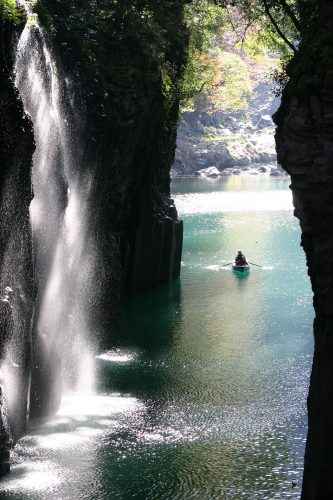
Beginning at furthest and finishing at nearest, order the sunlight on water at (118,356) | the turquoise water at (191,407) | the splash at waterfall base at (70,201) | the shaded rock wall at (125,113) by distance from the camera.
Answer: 1. the shaded rock wall at (125,113)
2. the sunlight on water at (118,356)
3. the splash at waterfall base at (70,201)
4. the turquoise water at (191,407)

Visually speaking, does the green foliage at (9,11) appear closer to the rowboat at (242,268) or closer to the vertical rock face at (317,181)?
the vertical rock face at (317,181)

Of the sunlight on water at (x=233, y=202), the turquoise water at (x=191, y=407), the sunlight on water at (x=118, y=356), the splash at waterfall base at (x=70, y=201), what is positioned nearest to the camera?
the turquoise water at (x=191, y=407)

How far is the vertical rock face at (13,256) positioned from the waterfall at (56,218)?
2.54 metres

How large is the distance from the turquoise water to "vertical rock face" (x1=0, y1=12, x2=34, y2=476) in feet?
3.75

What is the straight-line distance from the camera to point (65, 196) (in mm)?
26422

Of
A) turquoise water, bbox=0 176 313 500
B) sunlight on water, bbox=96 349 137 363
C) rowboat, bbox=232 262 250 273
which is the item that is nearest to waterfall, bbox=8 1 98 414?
sunlight on water, bbox=96 349 137 363

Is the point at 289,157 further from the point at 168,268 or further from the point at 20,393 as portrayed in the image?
the point at 168,268

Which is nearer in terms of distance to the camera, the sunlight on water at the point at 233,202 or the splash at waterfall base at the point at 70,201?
the splash at waterfall base at the point at 70,201

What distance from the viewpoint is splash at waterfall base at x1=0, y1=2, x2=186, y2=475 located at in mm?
19984

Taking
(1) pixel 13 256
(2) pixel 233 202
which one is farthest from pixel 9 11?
(2) pixel 233 202

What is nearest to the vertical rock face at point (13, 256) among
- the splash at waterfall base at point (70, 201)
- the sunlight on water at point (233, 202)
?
the splash at waterfall base at point (70, 201)

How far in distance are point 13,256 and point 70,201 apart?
9402mm

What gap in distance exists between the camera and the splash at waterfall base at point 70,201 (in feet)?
65.6

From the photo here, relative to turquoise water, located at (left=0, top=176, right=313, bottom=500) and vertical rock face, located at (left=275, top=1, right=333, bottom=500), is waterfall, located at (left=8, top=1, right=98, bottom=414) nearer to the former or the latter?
turquoise water, located at (left=0, top=176, right=313, bottom=500)
